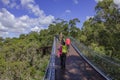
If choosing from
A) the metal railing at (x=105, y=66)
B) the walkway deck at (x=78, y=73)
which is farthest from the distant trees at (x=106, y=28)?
the walkway deck at (x=78, y=73)

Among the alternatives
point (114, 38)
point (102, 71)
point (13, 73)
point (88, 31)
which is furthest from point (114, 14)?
point (102, 71)

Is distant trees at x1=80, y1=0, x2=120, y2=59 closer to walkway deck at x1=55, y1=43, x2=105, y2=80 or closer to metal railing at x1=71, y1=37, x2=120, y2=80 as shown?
metal railing at x1=71, y1=37, x2=120, y2=80

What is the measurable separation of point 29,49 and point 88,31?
11054 mm

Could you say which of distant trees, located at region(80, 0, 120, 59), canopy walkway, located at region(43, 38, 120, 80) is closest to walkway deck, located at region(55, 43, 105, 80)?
canopy walkway, located at region(43, 38, 120, 80)

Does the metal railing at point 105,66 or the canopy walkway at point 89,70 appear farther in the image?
the canopy walkway at point 89,70


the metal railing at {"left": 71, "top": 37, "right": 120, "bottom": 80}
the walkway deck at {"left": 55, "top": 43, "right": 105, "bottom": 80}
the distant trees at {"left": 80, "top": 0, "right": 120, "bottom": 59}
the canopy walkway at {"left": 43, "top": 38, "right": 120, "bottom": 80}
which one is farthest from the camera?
the distant trees at {"left": 80, "top": 0, "right": 120, "bottom": 59}

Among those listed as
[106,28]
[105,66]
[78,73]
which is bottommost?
[78,73]

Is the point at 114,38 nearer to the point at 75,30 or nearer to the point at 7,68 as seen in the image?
the point at 7,68

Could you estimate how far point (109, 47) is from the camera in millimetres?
23703

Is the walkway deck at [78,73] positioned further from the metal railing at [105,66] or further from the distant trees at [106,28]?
the distant trees at [106,28]

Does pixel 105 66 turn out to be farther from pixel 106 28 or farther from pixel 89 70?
pixel 106 28

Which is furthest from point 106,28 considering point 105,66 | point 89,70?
point 105,66

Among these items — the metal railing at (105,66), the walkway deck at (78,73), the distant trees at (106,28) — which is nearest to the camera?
the metal railing at (105,66)

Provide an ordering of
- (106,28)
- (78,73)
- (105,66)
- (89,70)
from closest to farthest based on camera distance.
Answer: (105,66) → (78,73) → (89,70) → (106,28)
